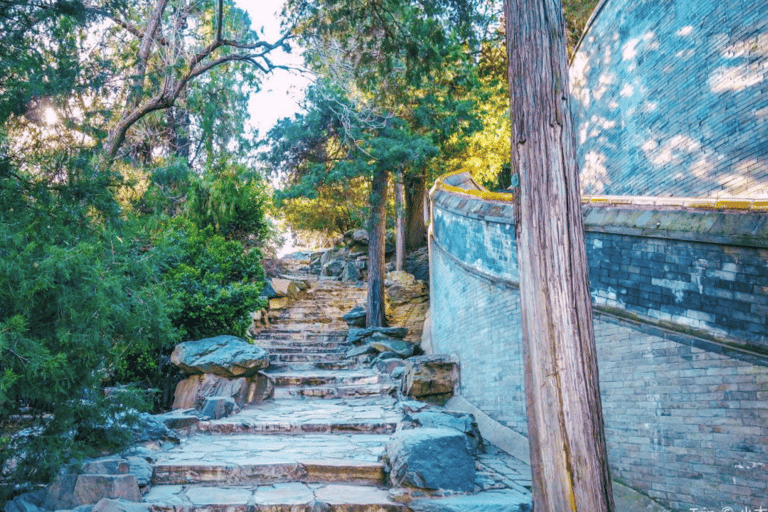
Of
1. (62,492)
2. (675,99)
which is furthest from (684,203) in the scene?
(62,492)

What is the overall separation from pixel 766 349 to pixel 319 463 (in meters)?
3.70

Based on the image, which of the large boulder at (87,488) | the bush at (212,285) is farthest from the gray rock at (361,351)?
the large boulder at (87,488)

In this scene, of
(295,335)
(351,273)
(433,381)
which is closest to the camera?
(433,381)

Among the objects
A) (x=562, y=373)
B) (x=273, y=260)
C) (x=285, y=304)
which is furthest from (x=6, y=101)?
(x=273, y=260)

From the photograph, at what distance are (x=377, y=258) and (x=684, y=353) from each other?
883 centimetres

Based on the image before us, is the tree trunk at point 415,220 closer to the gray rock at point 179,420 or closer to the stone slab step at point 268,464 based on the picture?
the gray rock at point 179,420

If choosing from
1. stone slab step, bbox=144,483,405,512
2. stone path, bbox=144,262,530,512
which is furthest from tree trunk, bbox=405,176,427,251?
stone slab step, bbox=144,483,405,512

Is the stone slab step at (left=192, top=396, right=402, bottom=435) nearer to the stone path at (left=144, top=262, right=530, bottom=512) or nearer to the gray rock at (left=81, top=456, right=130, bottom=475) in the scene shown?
the stone path at (left=144, top=262, right=530, bottom=512)

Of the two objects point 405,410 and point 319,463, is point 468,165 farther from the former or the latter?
point 319,463

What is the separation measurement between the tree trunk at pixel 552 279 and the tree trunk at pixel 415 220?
14219 mm

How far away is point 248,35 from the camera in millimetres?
8641

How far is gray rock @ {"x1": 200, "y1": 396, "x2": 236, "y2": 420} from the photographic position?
22.3 feet

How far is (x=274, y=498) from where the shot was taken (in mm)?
4363

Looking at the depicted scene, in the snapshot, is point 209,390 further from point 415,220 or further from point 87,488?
point 415,220
